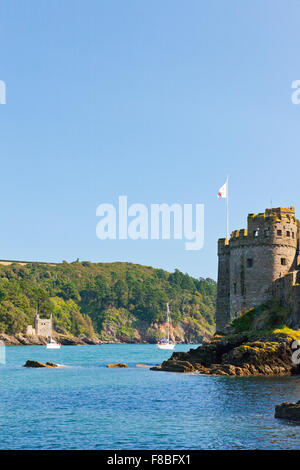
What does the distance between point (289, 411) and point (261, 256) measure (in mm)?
38116

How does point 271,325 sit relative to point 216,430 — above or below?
above

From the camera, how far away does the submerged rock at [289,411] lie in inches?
1350

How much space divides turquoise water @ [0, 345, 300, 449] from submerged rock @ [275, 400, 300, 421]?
0.57 m

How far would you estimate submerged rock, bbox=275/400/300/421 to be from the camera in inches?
1350

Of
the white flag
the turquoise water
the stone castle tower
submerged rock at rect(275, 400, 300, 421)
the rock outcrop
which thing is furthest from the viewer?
the white flag

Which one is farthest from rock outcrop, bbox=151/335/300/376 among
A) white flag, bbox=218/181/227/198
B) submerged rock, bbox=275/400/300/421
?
submerged rock, bbox=275/400/300/421

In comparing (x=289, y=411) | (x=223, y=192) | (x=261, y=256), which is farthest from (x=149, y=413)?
(x=223, y=192)

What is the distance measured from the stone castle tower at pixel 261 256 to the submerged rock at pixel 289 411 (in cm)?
3525

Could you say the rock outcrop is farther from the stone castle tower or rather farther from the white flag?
the white flag

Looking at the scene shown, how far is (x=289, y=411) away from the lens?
34.8 metres

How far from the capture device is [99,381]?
63.4m
